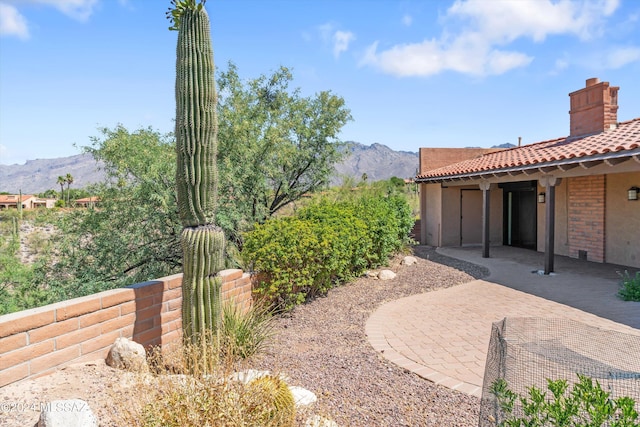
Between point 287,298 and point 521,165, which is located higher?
point 521,165

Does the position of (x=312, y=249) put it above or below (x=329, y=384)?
above

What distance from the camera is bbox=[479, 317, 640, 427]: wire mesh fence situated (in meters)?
2.51

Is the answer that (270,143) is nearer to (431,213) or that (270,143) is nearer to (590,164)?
(590,164)

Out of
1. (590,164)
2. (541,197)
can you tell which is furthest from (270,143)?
(541,197)

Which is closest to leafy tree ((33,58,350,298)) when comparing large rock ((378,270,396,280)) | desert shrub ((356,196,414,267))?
desert shrub ((356,196,414,267))

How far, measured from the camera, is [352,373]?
4547 mm

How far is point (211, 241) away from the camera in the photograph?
4746mm

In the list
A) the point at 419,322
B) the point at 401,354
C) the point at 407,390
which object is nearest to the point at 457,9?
the point at 419,322

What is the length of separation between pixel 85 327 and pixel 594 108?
1429 cm

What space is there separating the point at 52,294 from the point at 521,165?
1081 cm

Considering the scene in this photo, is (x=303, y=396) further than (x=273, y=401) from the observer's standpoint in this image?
Yes

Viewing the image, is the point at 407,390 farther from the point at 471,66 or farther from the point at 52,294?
the point at 471,66

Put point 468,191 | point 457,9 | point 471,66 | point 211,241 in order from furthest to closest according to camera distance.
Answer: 1. point 471,66
2. point 468,191
3. point 457,9
4. point 211,241

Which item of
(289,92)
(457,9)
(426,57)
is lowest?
(289,92)
